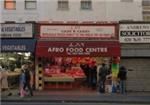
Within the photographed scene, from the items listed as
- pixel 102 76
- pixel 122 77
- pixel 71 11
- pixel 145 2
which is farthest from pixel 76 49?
pixel 145 2

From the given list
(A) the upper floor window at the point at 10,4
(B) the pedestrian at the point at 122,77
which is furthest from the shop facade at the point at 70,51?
(A) the upper floor window at the point at 10,4

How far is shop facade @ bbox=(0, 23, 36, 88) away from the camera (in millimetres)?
35969

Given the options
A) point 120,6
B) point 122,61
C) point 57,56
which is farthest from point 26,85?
point 120,6

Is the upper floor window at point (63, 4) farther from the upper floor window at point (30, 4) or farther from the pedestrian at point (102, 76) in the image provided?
the pedestrian at point (102, 76)

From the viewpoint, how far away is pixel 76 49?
3559cm

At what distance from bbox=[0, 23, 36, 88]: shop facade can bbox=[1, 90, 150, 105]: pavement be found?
6.99 feet

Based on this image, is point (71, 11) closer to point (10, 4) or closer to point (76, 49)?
point (76, 49)

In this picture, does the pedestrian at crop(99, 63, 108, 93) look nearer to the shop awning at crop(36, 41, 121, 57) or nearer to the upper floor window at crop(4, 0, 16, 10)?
the shop awning at crop(36, 41, 121, 57)

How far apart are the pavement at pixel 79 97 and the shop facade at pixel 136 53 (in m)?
1.20

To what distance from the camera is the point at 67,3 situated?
128ft

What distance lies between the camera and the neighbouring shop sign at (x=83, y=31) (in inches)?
1427

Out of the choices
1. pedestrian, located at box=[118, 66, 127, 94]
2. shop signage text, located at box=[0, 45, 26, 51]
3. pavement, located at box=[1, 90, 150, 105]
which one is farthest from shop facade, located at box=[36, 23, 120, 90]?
pedestrian, located at box=[118, 66, 127, 94]

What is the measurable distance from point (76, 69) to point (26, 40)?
381 cm

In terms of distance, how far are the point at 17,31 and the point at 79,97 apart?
789cm
